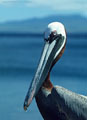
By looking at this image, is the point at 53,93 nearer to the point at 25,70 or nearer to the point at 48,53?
the point at 48,53

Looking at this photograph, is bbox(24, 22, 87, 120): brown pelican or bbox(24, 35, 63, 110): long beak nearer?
bbox(24, 22, 87, 120): brown pelican

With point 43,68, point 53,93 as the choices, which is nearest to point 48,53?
point 43,68

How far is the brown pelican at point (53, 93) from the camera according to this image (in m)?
3.31

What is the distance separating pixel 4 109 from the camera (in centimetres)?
569

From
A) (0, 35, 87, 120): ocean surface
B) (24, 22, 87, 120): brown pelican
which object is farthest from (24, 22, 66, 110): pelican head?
(0, 35, 87, 120): ocean surface

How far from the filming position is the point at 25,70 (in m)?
9.11

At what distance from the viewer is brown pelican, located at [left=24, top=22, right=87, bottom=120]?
130 inches

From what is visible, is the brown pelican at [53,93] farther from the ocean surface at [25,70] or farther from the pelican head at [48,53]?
the ocean surface at [25,70]

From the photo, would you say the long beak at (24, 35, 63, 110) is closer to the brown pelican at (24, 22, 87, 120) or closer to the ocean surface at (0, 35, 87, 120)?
the brown pelican at (24, 22, 87, 120)

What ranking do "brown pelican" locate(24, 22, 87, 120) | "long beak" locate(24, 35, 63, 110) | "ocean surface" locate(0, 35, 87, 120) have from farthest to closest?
"ocean surface" locate(0, 35, 87, 120), "long beak" locate(24, 35, 63, 110), "brown pelican" locate(24, 22, 87, 120)

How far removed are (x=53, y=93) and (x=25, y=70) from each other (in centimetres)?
572

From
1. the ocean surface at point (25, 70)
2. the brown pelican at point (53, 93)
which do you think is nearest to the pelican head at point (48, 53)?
the brown pelican at point (53, 93)

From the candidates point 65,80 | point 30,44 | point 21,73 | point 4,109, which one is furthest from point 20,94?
point 30,44

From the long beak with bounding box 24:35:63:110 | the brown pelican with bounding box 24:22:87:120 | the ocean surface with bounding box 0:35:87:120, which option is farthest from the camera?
the ocean surface with bounding box 0:35:87:120
